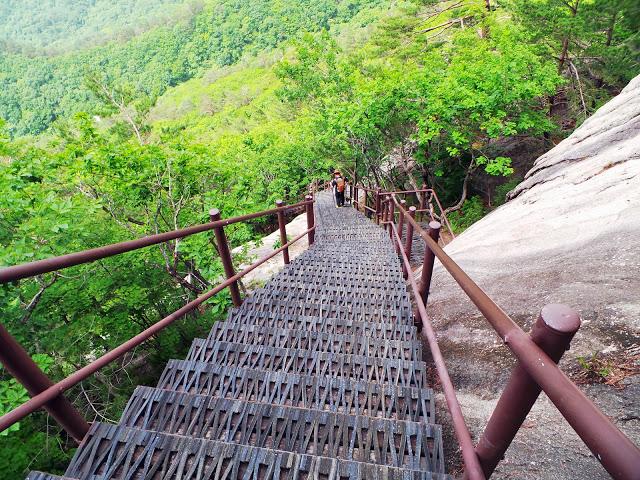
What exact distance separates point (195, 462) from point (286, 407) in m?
0.47

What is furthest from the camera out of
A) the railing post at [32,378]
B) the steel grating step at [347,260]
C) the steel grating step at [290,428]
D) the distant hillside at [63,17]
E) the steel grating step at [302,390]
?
the distant hillside at [63,17]

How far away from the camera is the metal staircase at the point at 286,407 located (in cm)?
136

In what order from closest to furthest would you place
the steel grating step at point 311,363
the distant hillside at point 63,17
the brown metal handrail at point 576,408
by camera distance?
the brown metal handrail at point 576,408
the steel grating step at point 311,363
the distant hillside at point 63,17

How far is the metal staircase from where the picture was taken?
4.47 ft

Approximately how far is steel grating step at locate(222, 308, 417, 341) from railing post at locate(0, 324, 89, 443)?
1.16 metres

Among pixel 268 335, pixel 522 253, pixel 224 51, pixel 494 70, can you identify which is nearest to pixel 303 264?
pixel 268 335

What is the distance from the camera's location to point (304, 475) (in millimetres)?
1331

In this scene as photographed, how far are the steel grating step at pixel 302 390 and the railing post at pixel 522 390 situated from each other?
87 cm

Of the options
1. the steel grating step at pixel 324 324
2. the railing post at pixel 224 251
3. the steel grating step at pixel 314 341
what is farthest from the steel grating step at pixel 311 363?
the railing post at pixel 224 251

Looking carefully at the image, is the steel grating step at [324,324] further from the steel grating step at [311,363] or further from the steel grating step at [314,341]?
the steel grating step at [311,363]

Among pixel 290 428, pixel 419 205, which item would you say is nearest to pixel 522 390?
pixel 290 428

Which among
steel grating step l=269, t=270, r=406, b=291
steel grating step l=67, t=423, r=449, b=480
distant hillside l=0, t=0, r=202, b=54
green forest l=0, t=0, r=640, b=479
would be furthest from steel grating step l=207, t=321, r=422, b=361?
distant hillside l=0, t=0, r=202, b=54

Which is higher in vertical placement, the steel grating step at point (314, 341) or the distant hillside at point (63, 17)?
the distant hillside at point (63, 17)

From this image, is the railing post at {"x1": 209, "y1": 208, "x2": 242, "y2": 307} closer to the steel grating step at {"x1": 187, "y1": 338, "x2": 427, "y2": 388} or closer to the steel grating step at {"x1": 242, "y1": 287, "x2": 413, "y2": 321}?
the steel grating step at {"x1": 242, "y1": 287, "x2": 413, "y2": 321}
